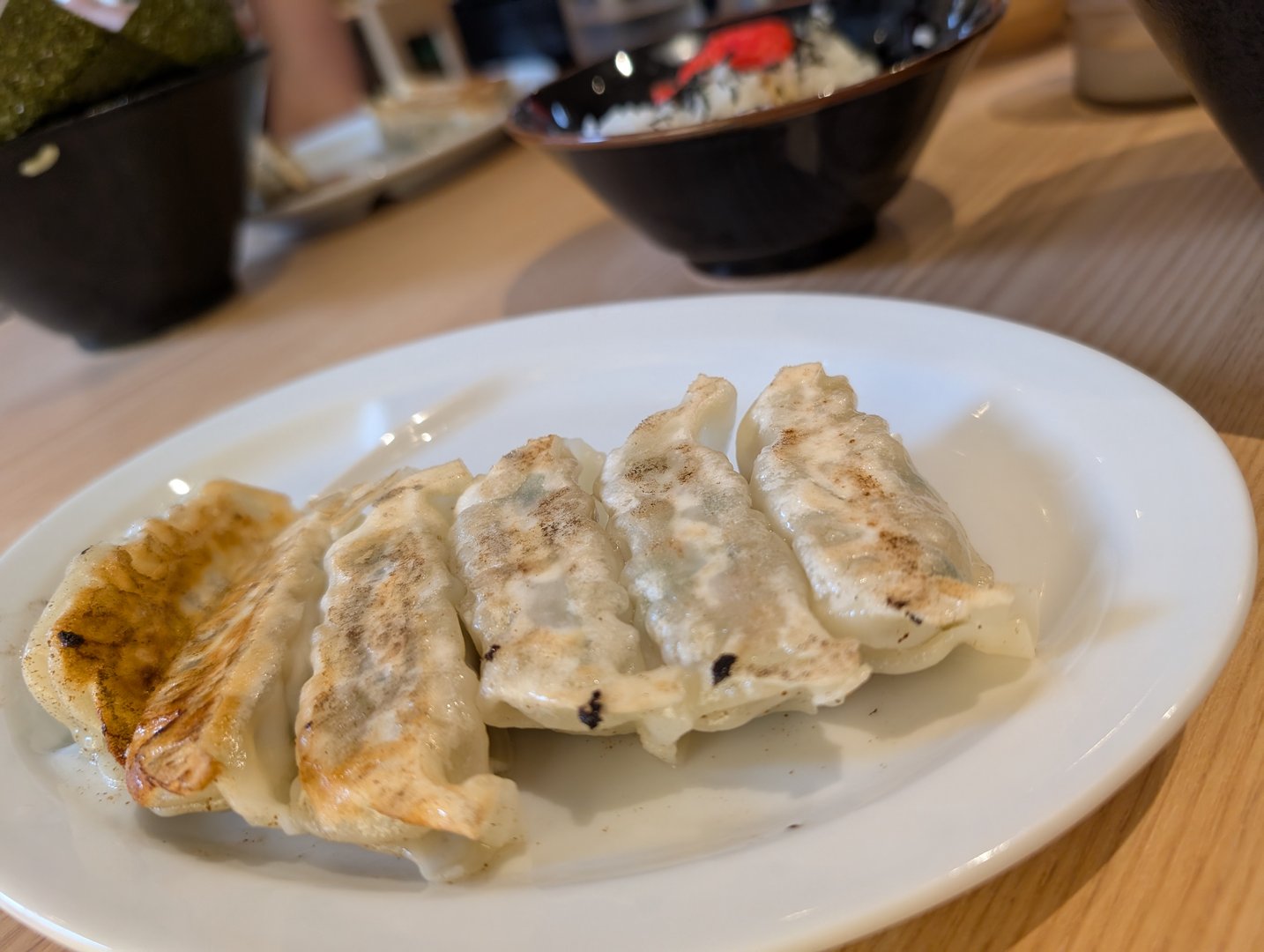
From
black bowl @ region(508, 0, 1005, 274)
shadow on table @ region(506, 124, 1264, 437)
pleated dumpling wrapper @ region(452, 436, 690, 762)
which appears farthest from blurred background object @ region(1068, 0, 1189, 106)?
pleated dumpling wrapper @ region(452, 436, 690, 762)

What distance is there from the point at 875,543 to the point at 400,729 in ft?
1.21

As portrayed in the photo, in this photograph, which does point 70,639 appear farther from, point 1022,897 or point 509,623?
point 1022,897

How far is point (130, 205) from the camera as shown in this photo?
5.55 ft

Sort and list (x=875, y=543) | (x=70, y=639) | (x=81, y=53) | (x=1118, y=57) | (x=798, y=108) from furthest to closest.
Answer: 1. (x=1118, y=57)
2. (x=81, y=53)
3. (x=798, y=108)
4. (x=70, y=639)
5. (x=875, y=543)

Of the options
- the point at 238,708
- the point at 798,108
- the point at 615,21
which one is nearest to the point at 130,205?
the point at 798,108

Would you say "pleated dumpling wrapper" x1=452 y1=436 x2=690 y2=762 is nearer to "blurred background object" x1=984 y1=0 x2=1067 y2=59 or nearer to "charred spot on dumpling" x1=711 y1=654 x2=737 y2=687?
"charred spot on dumpling" x1=711 y1=654 x2=737 y2=687

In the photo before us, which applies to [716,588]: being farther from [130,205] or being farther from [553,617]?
[130,205]

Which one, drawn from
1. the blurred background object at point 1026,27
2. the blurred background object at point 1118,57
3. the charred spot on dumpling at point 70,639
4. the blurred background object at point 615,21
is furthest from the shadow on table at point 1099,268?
the blurred background object at point 615,21

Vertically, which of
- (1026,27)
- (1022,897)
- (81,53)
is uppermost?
(81,53)

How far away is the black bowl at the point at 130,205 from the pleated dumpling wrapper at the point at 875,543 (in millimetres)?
1311

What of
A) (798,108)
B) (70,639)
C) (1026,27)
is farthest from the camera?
(1026,27)

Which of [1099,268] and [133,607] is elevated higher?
[133,607]

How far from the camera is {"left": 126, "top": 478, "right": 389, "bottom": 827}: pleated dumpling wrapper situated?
28.2 inches

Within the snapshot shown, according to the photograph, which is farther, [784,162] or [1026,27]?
[1026,27]
